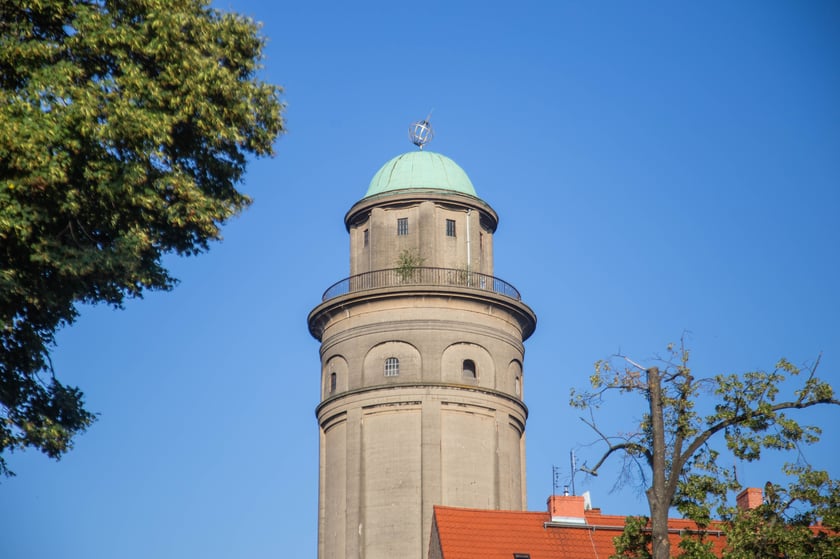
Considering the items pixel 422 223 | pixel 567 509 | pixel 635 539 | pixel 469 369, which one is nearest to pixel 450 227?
pixel 422 223

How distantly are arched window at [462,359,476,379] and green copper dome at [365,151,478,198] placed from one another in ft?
22.3

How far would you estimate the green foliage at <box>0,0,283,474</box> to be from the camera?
22984 mm

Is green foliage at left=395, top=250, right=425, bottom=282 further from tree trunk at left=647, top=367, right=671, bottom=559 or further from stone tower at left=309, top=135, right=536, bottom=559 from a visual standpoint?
tree trunk at left=647, top=367, right=671, bottom=559

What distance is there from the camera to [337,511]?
47562 millimetres

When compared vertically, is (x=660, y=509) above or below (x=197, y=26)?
below

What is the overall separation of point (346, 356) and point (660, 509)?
26.3 m

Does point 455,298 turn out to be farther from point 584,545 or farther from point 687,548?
point 687,548

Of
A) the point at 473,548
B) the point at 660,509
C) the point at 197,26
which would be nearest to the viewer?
the point at 660,509

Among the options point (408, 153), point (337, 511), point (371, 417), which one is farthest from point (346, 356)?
point (408, 153)

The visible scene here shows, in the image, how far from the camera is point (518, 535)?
1574 inches

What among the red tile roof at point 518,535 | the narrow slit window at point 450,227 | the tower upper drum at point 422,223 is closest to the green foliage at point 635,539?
the red tile roof at point 518,535

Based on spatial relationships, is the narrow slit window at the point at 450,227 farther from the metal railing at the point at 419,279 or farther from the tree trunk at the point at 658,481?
the tree trunk at the point at 658,481

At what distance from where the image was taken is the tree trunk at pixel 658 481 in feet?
75.9

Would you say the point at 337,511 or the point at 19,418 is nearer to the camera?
the point at 19,418
